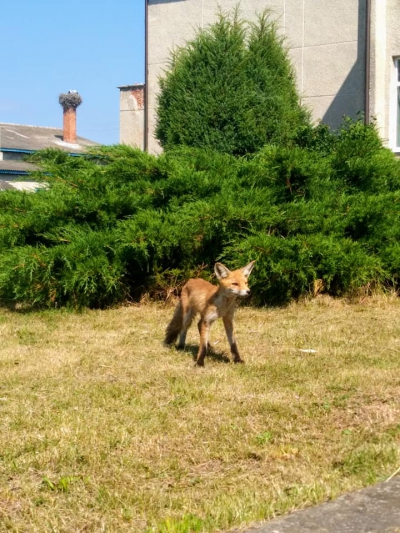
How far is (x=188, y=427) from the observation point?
19.1 ft

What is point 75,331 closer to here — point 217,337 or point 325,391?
point 217,337

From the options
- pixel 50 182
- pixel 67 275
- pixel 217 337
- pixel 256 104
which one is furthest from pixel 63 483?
pixel 256 104

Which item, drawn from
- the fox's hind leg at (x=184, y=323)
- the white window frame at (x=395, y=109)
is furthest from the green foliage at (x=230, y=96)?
the fox's hind leg at (x=184, y=323)

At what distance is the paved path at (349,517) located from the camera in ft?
12.3

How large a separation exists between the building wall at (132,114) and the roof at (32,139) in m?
14.9

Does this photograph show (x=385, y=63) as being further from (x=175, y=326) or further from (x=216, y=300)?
(x=216, y=300)

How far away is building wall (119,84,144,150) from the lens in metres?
23.9

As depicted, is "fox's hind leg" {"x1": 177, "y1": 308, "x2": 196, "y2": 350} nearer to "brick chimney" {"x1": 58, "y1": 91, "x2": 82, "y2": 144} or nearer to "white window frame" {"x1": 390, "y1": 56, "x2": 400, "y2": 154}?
"white window frame" {"x1": 390, "y1": 56, "x2": 400, "y2": 154}

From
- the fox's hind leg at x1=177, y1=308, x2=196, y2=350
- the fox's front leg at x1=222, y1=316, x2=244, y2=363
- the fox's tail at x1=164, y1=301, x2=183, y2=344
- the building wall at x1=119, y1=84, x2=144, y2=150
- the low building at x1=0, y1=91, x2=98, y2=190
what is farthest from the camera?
the low building at x1=0, y1=91, x2=98, y2=190

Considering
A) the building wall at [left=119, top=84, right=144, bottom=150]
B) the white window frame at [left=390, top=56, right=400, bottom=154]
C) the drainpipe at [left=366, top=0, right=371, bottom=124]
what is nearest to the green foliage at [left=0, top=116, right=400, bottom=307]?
the drainpipe at [left=366, top=0, right=371, bottom=124]

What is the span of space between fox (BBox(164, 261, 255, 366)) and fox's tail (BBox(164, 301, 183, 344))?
0.12 meters

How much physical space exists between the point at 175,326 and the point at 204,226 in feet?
8.53

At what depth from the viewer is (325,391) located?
22.3ft

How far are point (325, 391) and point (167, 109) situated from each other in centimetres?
1246
